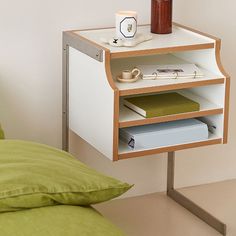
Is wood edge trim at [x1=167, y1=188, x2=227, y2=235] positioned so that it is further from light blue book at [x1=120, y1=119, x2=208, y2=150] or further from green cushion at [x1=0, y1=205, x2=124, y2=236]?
green cushion at [x1=0, y1=205, x2=124, y2=236]

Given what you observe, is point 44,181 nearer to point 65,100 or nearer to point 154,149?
point 154,149

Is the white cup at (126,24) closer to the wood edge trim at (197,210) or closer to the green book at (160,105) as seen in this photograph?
the green book at (160,105)

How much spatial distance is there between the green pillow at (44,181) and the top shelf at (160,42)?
1.76ft

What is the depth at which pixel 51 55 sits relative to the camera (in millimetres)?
2756

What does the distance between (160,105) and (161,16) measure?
35cm

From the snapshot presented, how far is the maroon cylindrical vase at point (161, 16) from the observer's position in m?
2.63

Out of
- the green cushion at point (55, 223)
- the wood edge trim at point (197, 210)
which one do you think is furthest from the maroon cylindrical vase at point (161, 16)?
the green cushion at point (55, 223)

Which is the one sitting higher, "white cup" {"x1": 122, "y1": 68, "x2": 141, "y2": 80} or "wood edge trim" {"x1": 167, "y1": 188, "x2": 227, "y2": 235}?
"white cup" {"x1": 122, "y1": 68, "x2": 141, "y2": 80}

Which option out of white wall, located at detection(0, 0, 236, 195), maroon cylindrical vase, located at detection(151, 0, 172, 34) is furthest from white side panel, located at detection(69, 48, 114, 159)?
maroon cylindrical vase, located at detection(151, 0, 172, 34)

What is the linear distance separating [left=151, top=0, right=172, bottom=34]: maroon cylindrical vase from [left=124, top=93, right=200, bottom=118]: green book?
255mm

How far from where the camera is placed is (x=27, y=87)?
109 inches

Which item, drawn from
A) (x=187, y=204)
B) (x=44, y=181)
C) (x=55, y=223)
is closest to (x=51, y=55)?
(x=187, y=204)

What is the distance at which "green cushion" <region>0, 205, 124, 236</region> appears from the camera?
5.61 ft

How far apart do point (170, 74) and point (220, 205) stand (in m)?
0.75
